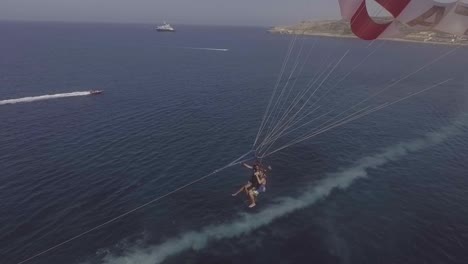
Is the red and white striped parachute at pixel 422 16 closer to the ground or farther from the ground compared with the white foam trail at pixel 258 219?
farther from the ground

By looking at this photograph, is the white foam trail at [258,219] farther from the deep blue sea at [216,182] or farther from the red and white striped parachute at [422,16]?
the red and white striped parachute at [422,16]

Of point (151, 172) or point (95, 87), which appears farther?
point (95, 87)

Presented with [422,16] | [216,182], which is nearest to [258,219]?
[216,182]

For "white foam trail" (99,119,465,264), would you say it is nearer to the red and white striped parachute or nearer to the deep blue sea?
the deep blue sea

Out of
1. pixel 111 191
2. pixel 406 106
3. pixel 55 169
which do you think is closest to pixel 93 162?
pixel 55 169

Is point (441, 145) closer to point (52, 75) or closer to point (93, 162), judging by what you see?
point (93, 162)

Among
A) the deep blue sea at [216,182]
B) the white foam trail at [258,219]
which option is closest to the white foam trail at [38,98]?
the deep blue sea at [216,182]

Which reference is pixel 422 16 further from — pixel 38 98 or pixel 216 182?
pixel 38 98

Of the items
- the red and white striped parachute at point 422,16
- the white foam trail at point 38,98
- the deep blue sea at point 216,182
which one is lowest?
the white foam trail at point 38,98

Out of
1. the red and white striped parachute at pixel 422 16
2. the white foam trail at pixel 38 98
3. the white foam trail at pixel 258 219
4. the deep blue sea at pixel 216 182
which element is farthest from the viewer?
the white foam trail at pixel 38 98
